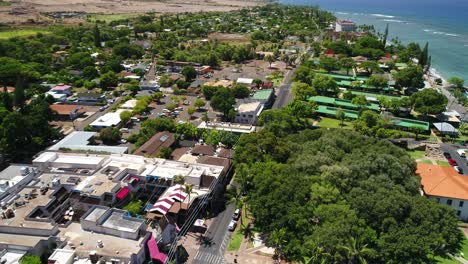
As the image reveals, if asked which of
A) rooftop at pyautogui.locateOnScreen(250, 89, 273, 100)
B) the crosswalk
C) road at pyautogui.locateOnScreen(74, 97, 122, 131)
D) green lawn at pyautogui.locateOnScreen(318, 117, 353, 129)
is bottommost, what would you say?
the crosswalk

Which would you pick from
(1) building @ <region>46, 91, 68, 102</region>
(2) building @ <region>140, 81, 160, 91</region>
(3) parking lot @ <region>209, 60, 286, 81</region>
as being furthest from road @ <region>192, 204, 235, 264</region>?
(3) parking lot @ <region>209, 60, 286, 81</region>

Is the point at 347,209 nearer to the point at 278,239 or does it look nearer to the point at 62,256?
the point at 278,239

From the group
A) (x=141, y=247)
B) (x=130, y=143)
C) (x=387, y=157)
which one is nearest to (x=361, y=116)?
(x=387, y=157)

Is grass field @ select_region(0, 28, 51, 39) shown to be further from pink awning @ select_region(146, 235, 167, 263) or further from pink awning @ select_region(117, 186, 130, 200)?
pink awning @ select_region(146, 235, 167, 263)

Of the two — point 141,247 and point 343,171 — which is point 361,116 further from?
point 141,247

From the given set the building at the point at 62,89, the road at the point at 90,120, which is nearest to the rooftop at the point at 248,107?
the road at the point at 90,120

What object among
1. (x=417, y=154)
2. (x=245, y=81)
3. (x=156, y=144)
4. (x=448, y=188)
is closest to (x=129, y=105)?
(x=156, y=144)
